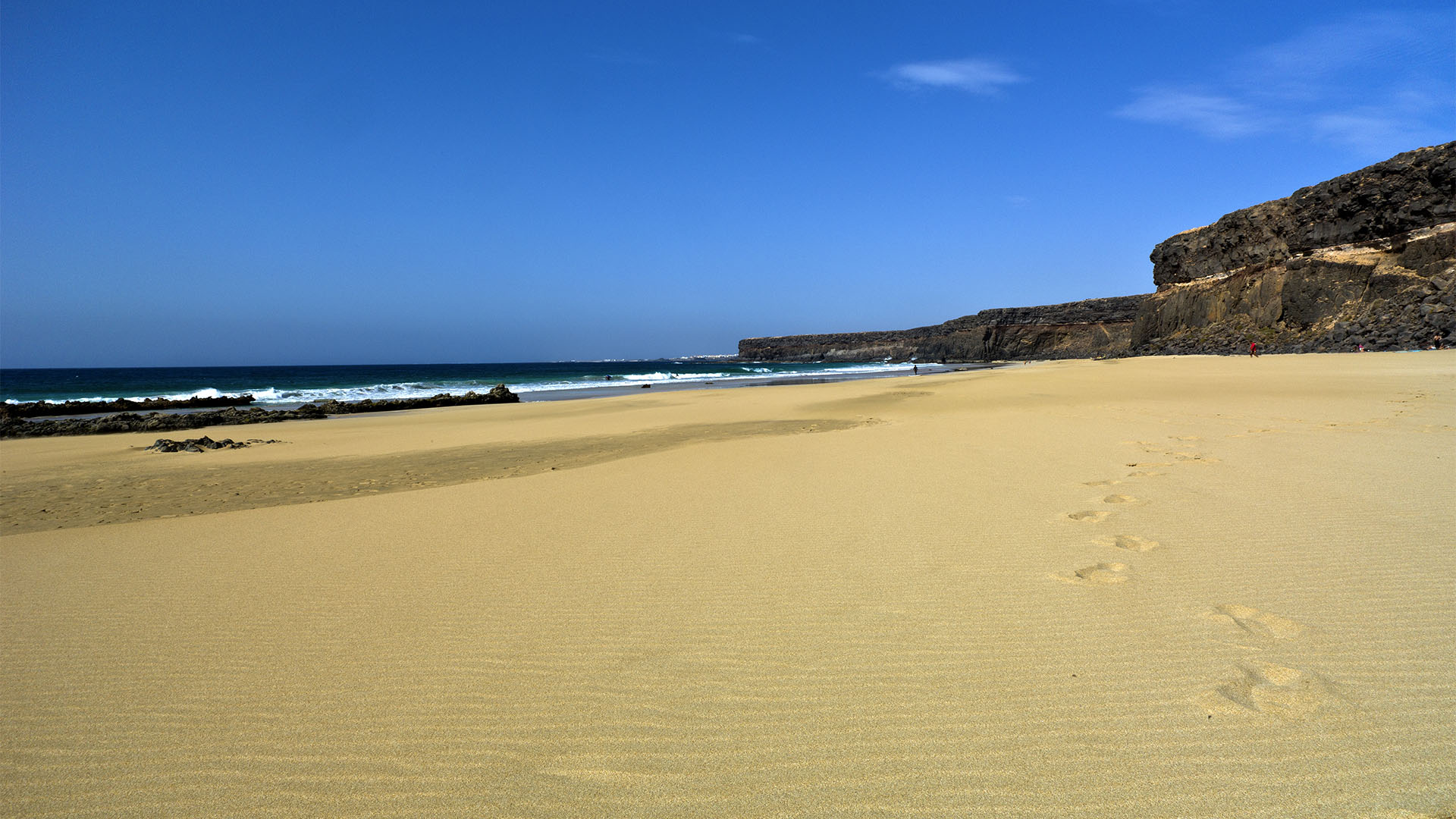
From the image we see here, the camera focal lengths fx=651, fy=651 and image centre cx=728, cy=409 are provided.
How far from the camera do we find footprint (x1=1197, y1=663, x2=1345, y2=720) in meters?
2.02

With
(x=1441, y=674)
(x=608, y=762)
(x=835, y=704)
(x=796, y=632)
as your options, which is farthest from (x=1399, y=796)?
(x=608, y=762)

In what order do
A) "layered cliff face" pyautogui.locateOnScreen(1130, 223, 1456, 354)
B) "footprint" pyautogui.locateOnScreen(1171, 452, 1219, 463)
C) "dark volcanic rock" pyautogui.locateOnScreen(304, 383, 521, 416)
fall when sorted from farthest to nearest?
"layered cliff face" pyautogui.locateOnScreen(1130, 223, 1456, 354) → "dark volcanic rock" pyautogui.locateOnScreen(304, 383, 521, 416) → "footprint" pyautogui.locateOnScreen(1171, 452, 1219, 463)

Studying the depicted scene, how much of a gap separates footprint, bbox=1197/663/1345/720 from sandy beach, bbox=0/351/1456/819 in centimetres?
2

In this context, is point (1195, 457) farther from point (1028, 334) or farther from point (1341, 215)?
point (1028, 334)

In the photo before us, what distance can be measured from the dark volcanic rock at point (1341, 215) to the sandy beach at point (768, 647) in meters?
33.9

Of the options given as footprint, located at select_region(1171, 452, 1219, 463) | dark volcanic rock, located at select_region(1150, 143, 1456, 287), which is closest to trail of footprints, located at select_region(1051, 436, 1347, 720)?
footprint, located at select_region(1171, 452, 1219, 463)

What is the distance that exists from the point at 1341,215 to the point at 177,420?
155 ft

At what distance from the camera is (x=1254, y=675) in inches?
Result: 87.8

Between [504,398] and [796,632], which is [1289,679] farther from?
[504,398]

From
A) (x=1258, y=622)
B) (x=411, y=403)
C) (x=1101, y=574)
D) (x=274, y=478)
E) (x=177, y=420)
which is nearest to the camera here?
(x=1258, y=622)

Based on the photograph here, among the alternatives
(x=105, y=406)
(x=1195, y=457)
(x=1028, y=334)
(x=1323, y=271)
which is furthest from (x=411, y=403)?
(x=1028, y=334)

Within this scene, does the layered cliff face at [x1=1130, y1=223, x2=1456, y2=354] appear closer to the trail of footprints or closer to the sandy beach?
the sandy beach

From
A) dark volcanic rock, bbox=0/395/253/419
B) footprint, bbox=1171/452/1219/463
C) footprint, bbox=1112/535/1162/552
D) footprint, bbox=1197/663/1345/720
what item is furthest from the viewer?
dark volcanic rock, bbox=0/395/253/419

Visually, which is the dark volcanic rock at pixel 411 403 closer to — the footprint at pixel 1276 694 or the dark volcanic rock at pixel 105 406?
the dark volcanic rock at pixel 105 406
